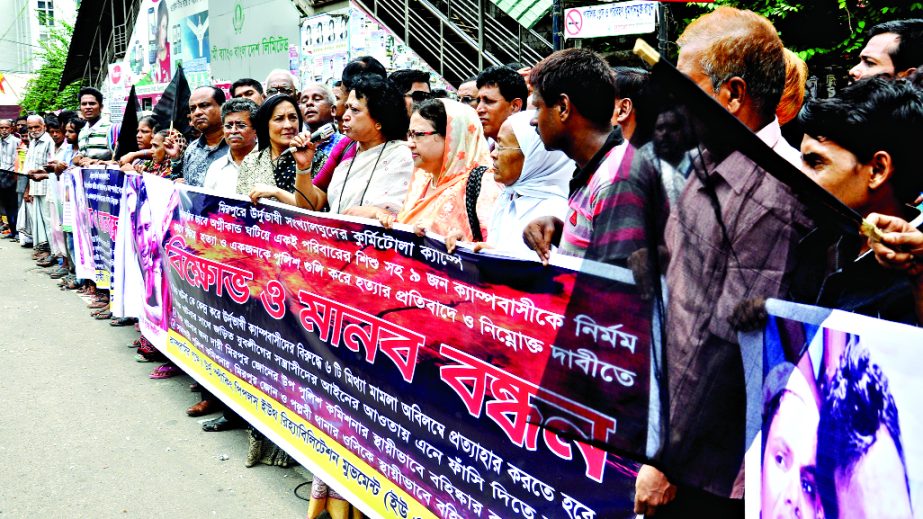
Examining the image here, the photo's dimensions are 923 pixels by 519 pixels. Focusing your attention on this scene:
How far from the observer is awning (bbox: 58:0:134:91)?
26.3m

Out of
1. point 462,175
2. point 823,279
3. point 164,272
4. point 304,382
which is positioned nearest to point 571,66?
point 462,175

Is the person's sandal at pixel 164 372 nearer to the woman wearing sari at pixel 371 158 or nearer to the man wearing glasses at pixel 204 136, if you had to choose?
the man wearing glasses at pixel 204 136

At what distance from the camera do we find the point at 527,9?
1030 cm

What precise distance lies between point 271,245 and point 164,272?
1864mm

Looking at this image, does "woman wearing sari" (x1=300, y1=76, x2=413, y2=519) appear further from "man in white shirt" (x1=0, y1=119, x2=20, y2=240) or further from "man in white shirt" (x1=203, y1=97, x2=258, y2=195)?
"man in white shirt" (x1=0, y1=119, x2=20, y2=240)

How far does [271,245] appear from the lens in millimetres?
3873

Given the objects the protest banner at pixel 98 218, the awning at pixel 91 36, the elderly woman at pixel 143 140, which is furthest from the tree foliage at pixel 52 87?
the elderly woman at pixel 143 140

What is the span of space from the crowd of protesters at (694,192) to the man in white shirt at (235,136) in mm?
1226

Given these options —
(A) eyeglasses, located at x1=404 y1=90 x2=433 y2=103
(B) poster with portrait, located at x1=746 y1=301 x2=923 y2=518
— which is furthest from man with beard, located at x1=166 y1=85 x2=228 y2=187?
(B) poster with portrait, located at x1=746 y1=301 x2=923 y2=518

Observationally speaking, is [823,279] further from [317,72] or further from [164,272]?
[317,72]

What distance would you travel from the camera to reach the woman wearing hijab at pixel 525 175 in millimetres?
2906

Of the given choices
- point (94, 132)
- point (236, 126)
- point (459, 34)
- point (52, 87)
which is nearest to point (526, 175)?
point (236, 126)

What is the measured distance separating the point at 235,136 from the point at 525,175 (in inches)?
104

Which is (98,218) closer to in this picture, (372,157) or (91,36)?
(372,157)
